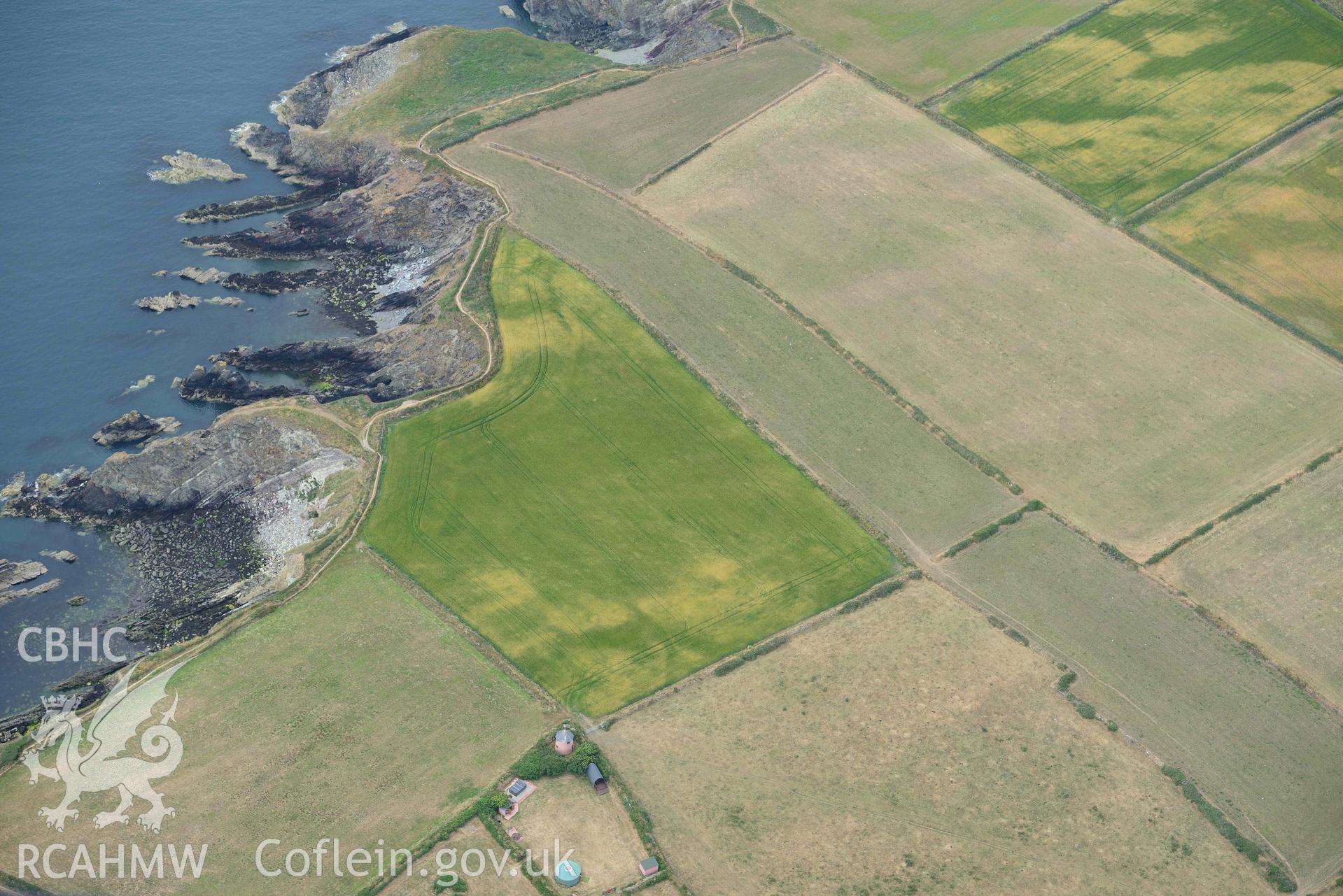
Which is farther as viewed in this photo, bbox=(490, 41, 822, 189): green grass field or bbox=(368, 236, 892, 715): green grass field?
bbox=(490, 41, 822, 189): green grass field

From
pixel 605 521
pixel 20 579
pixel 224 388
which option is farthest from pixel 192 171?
pixel 605 521

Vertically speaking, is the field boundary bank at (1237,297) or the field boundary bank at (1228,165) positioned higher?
the field boundary bank at (1228,165)

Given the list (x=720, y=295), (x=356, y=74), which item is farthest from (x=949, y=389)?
(x=356, y=74)

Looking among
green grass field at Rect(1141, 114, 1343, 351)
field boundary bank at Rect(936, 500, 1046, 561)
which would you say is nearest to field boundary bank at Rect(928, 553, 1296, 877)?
field boundary bank at Rect(936, 500, 1046, 561)

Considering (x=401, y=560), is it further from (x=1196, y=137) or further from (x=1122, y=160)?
(x=1196, y=137)

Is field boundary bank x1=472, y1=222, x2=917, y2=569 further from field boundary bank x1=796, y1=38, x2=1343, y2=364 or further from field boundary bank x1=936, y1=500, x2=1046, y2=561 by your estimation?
field boundary bank x1=796, y1=38, x2=1343, y2=364

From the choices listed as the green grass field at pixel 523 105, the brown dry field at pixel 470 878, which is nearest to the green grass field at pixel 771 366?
the green grass field at pixel 523 105

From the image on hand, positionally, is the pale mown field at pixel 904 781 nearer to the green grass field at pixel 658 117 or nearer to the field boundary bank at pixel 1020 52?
the green grass field at pixel 658 117

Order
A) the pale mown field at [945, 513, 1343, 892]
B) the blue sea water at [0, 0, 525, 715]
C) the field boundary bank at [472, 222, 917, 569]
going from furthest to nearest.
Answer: the blue sea water at [0, 0, 525, 715], the field boundary bank at [472, 222, 917, 569], the pale mown field at [945, 513, 1343, 892]
